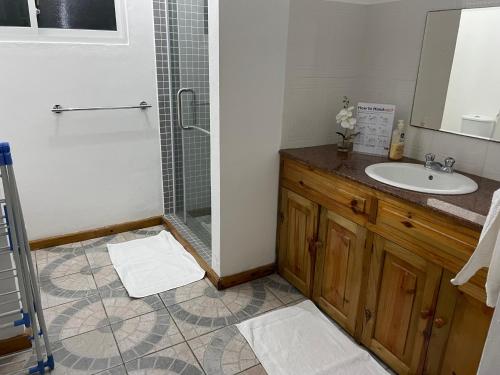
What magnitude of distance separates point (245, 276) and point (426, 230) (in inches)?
46.8

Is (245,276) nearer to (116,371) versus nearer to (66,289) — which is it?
(116,371)

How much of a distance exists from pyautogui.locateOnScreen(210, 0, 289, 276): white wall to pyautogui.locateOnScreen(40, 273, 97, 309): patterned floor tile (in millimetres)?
772

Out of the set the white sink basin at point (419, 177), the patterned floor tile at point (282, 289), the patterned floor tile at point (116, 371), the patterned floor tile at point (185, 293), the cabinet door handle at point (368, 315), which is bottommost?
the patterned floor tile at point (116, 371)

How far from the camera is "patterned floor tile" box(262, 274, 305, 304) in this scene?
2189 millimetres

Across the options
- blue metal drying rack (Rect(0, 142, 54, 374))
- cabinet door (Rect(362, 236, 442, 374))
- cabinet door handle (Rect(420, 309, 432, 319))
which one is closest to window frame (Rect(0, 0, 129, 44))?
blue metal drying rack (Rect(0, 142, 54, 374))

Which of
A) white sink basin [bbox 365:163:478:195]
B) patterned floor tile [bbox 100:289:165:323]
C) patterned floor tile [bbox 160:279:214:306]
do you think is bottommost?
patterned floor tile [bbox 100:289:165:323]

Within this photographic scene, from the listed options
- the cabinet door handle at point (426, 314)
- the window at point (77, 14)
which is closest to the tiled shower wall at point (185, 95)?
the window at point (77, 14)

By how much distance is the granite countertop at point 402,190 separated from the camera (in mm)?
1320

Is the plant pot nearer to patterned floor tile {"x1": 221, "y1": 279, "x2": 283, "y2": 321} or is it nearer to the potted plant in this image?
the potted plant

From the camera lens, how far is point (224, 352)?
178cm

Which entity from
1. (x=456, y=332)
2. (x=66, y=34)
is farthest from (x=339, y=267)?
(x=66, y=34)

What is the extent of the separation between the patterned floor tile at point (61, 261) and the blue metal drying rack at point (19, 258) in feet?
2.34

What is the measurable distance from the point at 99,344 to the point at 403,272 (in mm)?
1426

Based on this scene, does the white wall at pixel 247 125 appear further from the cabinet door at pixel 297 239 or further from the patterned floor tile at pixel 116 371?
the patterned floor tile at pixel 116 371
